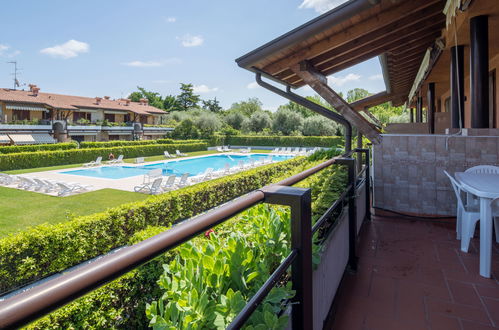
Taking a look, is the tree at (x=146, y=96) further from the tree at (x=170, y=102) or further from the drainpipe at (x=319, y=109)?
the drainpipe at (x=319, y=109)

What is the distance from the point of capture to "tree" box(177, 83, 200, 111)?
6512 centimetres

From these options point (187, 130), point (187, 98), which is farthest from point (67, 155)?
point (187, 98)

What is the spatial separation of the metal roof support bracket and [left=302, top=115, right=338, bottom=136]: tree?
100ft

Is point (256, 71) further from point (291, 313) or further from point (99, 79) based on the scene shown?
point (99, 79)

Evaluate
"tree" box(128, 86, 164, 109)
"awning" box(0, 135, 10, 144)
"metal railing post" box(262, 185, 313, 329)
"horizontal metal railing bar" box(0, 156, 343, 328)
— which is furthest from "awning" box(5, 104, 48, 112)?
"horizontal metal railing bar" box(0, 156, 343, 328)

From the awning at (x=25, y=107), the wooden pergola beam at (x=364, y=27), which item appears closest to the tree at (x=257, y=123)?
the awning at (x=25, y=107)

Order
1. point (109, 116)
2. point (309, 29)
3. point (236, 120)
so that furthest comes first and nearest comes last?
1. point (236, 120)
2. point (109, 116)
3. point (309, 29)

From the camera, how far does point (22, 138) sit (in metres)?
28.0

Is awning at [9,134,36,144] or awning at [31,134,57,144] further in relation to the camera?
awning at [31,134,57,144]

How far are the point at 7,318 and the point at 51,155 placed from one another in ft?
78.2

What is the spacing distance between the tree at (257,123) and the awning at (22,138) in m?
23.8

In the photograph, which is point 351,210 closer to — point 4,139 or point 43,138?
point 4,139

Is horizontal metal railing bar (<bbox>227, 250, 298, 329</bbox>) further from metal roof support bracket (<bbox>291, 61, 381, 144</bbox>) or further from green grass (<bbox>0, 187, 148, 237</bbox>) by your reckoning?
Answer: green grass (<bbox>0, 187, 148, 237</bbox>)

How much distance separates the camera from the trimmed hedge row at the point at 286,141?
31.8 metres
